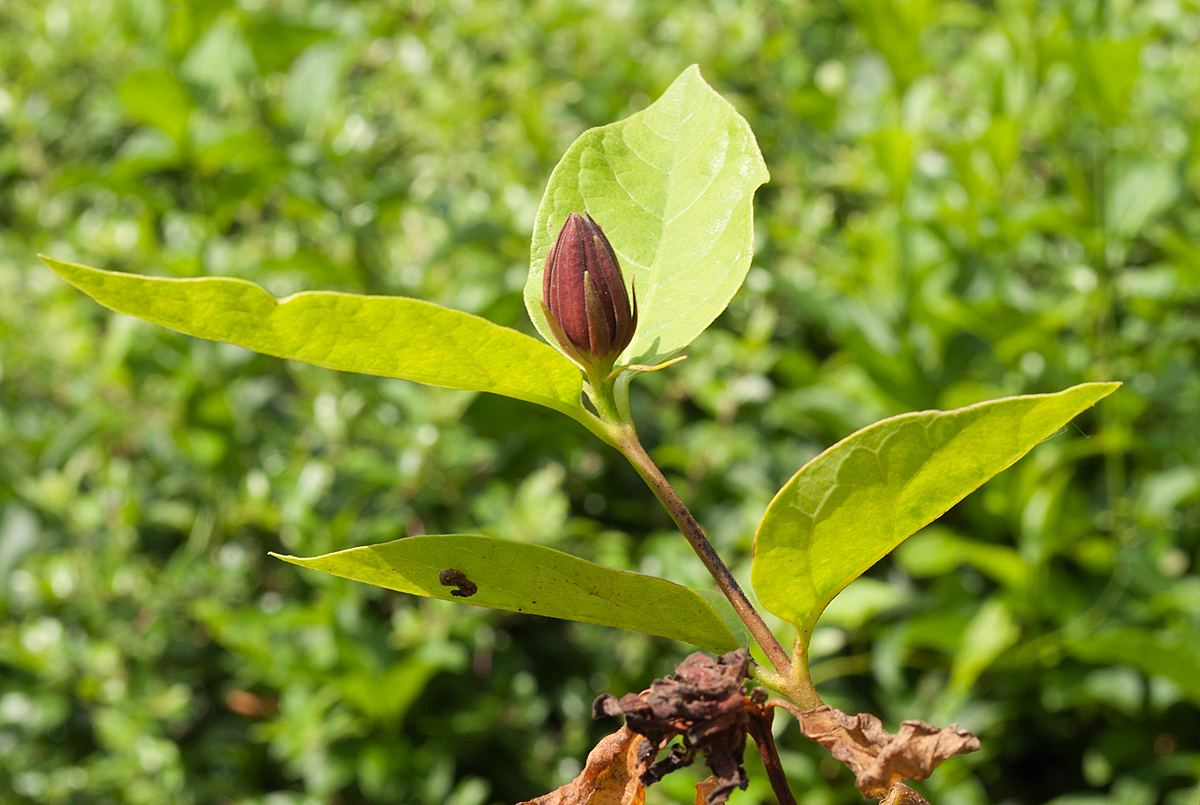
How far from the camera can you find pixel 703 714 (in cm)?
28

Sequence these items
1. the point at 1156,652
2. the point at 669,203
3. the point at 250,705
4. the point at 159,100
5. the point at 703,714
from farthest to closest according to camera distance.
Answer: the point at 250,705 → the point at 159,100 → the point at 1156,652 → the point at 669,203 → the point at 703,714

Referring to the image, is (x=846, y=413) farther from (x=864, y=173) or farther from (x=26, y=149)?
(x=26, y=149)

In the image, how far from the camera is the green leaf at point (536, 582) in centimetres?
31

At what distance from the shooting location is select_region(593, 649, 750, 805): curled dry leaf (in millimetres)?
283

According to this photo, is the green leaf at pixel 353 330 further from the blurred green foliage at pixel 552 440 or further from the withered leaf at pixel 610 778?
the blurred green foliage at pixel 552 440

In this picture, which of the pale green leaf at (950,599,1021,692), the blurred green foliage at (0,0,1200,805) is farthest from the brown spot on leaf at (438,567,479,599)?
the pale green leaf at (950,599,1021,692)

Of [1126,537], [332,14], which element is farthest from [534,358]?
[332,14]

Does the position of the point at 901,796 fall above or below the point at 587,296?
below

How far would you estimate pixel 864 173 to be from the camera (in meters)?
1.60

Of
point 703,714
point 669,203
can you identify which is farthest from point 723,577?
point 669,203

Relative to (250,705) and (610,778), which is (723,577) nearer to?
(610,778)

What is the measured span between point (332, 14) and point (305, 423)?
839mm

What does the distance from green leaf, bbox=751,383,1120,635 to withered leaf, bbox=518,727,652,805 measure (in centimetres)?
6

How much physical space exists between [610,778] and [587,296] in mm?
153
